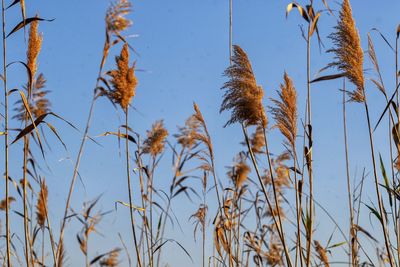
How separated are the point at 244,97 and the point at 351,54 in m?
0.79

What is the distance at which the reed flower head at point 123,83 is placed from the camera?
4.46m

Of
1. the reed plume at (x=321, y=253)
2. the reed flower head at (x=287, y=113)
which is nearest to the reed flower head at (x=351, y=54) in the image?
the reed flower head at (x=287, y=113)

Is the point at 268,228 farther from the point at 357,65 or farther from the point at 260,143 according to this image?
the point at 357,65

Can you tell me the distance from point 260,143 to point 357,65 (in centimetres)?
240

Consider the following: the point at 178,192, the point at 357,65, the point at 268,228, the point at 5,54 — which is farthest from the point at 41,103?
the point at 268,228

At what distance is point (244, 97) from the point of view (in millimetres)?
3652

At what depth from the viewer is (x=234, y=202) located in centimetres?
565

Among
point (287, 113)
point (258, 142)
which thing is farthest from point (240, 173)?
point (287, 113)

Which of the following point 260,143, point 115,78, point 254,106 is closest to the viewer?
point 254,106

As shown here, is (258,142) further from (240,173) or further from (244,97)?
(244,97)

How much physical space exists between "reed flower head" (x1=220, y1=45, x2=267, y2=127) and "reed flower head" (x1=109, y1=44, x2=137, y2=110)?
3.39 ft

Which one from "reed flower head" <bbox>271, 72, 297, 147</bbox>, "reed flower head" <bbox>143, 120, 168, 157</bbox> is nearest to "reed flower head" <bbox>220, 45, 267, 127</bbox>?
"reed flower head" <bbox>271, 72, 297, 147</bbox>

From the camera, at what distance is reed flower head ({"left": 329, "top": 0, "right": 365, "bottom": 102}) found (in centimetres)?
373

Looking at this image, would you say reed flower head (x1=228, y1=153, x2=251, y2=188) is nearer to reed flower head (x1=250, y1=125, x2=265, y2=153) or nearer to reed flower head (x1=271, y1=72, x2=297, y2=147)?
reed flower head (x1=250, y1=125, x2=265, y2=153)
